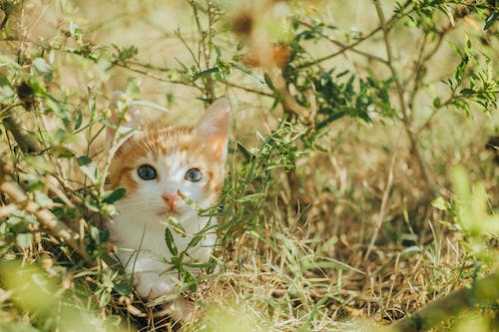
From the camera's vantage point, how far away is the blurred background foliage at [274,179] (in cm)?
130

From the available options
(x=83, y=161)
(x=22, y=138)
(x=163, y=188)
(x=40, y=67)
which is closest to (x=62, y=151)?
(x=83, y=161)

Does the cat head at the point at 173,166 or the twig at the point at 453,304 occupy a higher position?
the cat head at the point at 173,166

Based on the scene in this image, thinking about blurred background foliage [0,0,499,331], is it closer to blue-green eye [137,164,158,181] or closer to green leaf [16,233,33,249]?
green leaf [16,233,33,249]

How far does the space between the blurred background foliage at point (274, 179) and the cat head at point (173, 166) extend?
0.24 feet

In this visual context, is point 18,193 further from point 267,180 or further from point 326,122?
point 326,122

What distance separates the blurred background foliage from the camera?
1.30 m

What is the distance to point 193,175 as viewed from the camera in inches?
69.0

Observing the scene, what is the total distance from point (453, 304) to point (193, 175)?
0.79 m

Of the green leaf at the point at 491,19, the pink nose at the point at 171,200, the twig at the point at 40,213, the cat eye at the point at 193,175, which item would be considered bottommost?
the twig at the point at 40,213

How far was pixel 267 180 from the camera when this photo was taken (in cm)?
171

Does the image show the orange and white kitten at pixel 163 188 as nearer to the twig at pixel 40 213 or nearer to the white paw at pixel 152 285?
the white paw at pixel 152 285

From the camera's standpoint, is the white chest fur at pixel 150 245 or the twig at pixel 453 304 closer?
the twig at pixel 453 304

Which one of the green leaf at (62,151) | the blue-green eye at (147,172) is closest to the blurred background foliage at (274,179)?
the green leaf at (62,151)

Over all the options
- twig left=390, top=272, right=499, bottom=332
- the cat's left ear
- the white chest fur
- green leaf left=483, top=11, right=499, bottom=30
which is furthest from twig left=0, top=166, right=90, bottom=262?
green leaf left=483, top=11, right=499, bottom=30
